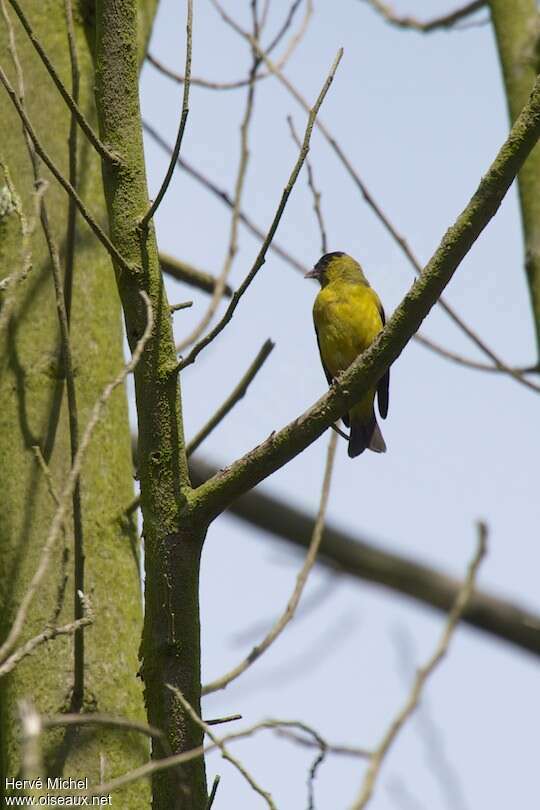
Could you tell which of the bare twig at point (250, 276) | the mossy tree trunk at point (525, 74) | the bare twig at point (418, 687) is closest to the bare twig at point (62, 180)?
the bare twig at point (250, 276)

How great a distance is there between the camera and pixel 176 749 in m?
2.46

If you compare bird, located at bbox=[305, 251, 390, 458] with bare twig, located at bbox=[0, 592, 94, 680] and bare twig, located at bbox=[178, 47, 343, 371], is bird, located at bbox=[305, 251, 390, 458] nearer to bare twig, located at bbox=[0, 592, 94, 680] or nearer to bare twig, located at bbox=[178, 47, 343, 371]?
bare twig, located at bbox=[178, 47, 343, 371]

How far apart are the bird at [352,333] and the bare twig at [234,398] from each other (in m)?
2.73

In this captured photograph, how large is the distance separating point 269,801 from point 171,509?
72cm

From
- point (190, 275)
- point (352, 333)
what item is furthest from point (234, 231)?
point (352, 333)

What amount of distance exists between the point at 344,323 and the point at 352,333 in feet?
0.28

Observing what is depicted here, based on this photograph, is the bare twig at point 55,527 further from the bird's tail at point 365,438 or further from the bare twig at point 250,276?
the bird's tail at point 365,438

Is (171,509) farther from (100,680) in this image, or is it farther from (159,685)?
(100,680)

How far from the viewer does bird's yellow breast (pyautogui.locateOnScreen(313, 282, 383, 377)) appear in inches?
232

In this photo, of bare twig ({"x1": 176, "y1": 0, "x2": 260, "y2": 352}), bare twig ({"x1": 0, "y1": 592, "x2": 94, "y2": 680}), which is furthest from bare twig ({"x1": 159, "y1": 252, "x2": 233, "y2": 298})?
bare twig ({"x1": 0, "y1": 592, "x2": 94, "y2": 680})

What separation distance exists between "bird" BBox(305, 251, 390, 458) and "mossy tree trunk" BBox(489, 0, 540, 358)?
151cm

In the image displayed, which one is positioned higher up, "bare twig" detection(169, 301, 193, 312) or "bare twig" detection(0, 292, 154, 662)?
"bare twig" detection(169, 301, 193, 312)

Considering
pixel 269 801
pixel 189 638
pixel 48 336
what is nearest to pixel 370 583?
pixel 48 336

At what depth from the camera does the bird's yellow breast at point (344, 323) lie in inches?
232
